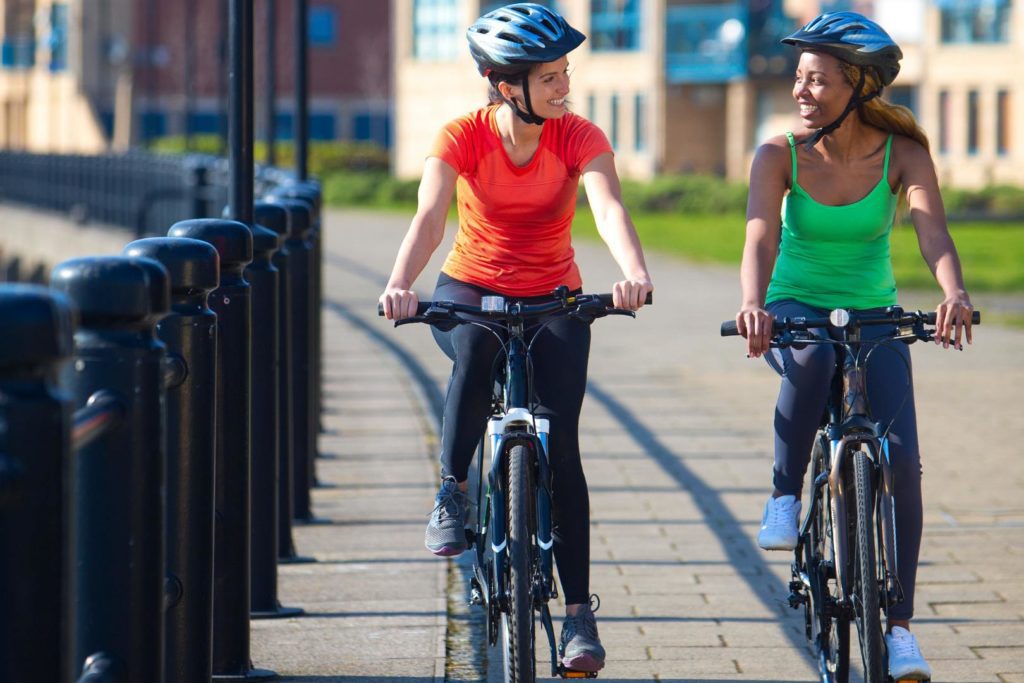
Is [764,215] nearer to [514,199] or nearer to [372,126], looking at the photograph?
[514,199]

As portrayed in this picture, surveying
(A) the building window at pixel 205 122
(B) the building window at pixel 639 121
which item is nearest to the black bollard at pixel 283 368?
(B) the building window at pixel 639 121

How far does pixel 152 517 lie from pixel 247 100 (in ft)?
8.82

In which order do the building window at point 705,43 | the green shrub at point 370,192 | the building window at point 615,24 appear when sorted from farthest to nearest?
the building window at point 615,24
the building window at point 705,43
the green shrub at point 370,192

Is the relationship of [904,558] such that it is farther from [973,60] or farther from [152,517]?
[973,60]

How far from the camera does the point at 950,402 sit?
11.0m

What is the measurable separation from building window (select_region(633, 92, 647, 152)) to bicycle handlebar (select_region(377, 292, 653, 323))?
50.8m

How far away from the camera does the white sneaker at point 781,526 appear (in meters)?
4.85

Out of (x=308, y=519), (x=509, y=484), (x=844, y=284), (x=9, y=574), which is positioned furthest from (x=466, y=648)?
(x=9, y=574)

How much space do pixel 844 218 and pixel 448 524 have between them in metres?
1.26

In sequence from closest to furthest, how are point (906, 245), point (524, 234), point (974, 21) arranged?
point (524, 234) < point (906, 245) < point (974, 21)

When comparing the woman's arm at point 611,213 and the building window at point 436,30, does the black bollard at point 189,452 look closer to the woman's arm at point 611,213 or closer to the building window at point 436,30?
the woman's arm at point 611,213

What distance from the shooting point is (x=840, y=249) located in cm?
475

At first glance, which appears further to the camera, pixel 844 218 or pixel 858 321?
pixel 844 218

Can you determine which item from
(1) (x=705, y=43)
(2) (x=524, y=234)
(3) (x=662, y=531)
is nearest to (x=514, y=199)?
(2) (x=524, y=234)
